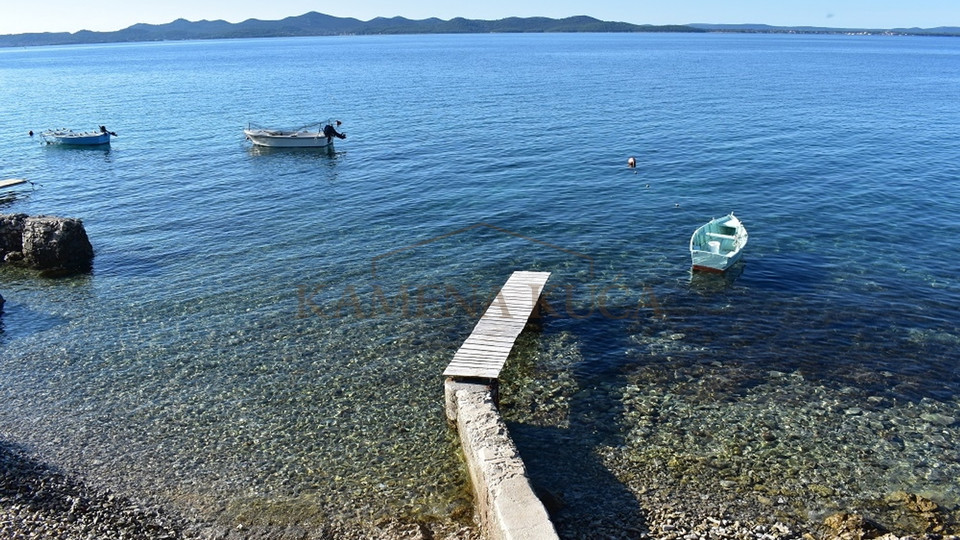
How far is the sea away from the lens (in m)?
15.7

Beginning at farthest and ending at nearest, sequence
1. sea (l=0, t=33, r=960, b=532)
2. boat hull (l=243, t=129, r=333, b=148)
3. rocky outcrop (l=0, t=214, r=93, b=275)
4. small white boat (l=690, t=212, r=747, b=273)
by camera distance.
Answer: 1. boat hull (l=243, t=129, r=333, b=148)
2. rocky outcrop (l=0, t=214, r=93, b=275)
3. small white boat (l=690, t=212, r=747, b=273)
4. sea (l=0, t=33, r=960, b=532)

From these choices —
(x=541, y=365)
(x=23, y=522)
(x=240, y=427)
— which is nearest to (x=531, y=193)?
(x=541, y=365)

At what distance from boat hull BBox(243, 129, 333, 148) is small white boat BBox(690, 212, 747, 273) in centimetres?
3517

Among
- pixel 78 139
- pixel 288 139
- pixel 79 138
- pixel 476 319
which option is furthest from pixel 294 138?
pixel 476 319

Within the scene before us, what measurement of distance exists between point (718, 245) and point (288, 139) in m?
39.4

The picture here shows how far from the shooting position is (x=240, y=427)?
17.4m

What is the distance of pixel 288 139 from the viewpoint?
5466cm

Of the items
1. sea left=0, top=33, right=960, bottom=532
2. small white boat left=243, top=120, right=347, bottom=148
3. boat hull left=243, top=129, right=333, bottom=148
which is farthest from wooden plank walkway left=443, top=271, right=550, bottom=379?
boat hull left=243, top=129, right=333, bottom=148

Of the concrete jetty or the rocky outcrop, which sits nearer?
the concrete jetty

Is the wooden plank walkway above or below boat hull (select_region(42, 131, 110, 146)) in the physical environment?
below

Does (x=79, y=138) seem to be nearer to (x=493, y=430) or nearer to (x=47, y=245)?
(x=47, y=245)

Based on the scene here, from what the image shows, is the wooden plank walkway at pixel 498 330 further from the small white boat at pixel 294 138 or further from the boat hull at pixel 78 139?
the boat hull at pixel 78 139

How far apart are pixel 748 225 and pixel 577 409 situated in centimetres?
1926

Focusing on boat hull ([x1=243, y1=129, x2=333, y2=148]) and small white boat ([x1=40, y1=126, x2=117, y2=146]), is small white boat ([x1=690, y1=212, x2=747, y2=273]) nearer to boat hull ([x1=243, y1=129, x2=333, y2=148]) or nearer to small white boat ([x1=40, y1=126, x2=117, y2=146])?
boat hull ([x1=243, y1=129, x2=333, y2=148])
